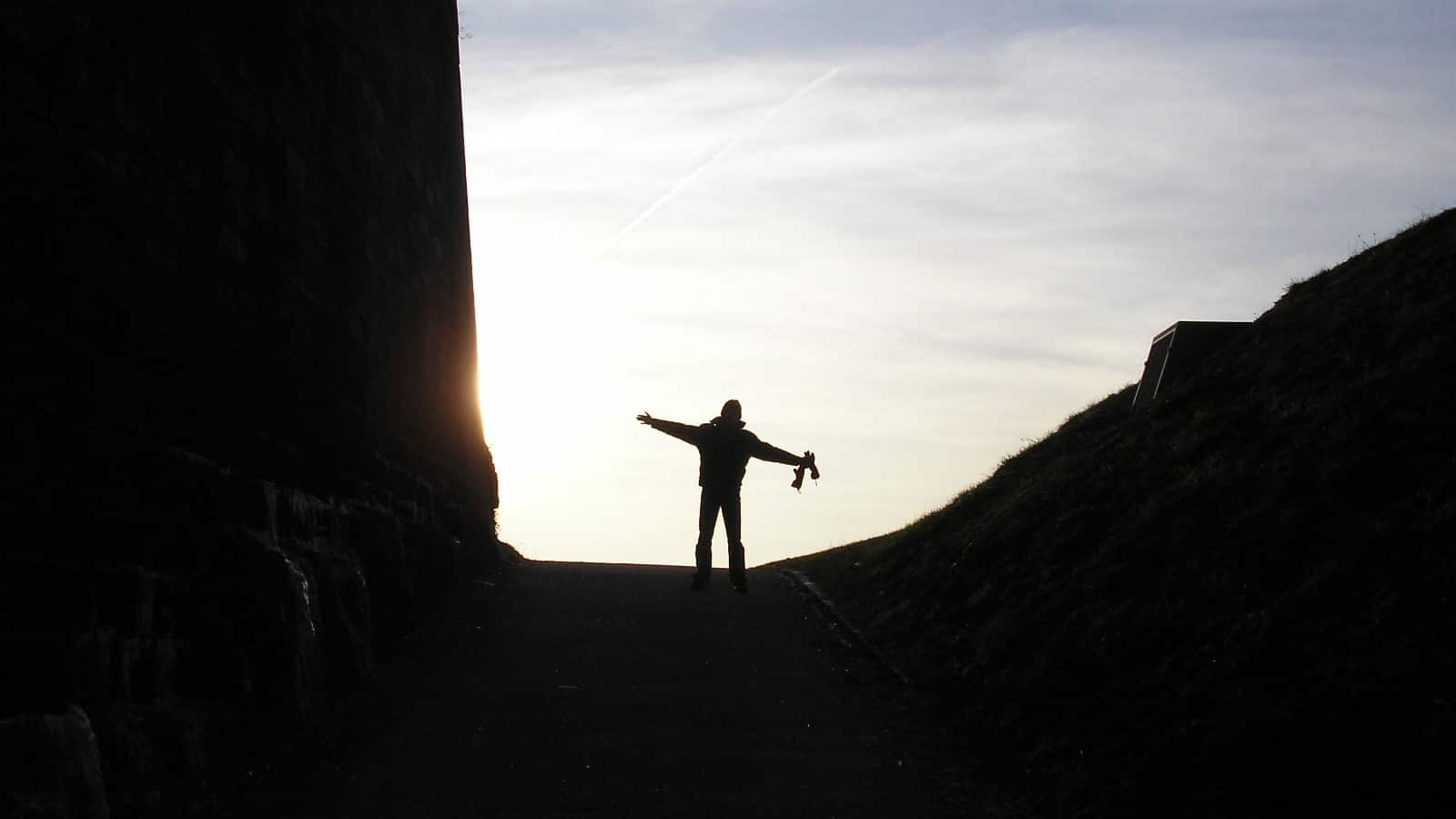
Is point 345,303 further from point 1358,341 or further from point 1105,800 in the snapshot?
point 1358,341

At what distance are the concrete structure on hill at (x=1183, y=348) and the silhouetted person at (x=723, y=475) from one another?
445 cm

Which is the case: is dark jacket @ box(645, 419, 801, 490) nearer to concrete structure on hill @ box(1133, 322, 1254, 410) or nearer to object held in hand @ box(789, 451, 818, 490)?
object held in hand @ box(789, 451, 818, 490)

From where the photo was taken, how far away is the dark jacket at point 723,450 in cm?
1645

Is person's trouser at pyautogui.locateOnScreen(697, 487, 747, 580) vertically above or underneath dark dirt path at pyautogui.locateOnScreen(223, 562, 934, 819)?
above

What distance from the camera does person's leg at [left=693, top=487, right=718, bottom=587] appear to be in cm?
1656

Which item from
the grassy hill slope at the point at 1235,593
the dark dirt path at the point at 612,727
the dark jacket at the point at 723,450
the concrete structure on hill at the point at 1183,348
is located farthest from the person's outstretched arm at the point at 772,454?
the concrete structure on hill at the point at 1183,348

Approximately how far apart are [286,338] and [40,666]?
13.9ft

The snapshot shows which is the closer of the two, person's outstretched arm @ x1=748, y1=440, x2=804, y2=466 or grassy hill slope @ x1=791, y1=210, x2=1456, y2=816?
grassy hill slope @ x1=791, y1=210, x2=1456, y2=816

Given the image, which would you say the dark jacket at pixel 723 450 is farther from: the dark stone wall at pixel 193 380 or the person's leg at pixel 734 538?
the dark stone wall at pixel 193 380

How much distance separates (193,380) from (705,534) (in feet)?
28.8

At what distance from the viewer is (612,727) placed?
9.98 m

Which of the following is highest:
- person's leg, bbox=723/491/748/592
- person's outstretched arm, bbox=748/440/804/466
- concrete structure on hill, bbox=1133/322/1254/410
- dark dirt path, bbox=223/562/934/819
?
concrete structure on hill, bbox=1133/322/1254/410

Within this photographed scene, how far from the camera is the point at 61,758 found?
20.7ft

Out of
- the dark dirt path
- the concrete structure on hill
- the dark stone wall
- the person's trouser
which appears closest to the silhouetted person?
the person's trouser
